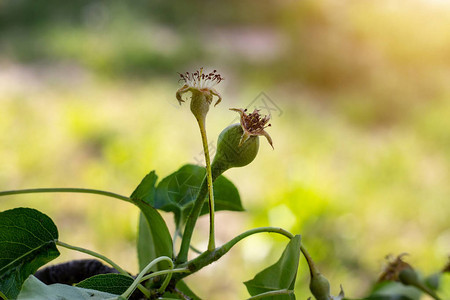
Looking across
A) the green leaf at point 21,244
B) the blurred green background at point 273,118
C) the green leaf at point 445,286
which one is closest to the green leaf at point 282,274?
the green leaf at point 21,244

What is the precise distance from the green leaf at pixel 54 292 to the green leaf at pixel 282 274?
0.11 meters

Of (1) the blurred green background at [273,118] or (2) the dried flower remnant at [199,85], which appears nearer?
(2) the dried flower remnant at [199,85]

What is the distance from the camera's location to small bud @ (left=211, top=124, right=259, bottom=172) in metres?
0.38

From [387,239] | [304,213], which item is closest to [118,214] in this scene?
[304,213]

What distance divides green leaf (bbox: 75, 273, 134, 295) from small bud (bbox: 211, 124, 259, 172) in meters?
0.10

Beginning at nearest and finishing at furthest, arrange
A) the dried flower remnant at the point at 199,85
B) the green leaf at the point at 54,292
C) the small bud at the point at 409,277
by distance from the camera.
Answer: the green leaf at the point at 54,292
the dried flower remnant at the point at 199,85
the small bud at the point at 409,277

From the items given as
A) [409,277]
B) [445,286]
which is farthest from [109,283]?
[445,286]

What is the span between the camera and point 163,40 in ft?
12.1

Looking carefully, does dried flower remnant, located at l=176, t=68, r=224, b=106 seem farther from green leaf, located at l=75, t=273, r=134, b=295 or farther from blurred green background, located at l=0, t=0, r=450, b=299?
blurred green background, located at l=0, t=0, r=450, b=299

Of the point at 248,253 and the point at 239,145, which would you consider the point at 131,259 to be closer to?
the point at 248,253

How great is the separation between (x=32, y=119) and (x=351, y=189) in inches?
57.8

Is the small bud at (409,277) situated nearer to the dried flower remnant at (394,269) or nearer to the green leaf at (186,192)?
the dried flower remnant at (394,269)

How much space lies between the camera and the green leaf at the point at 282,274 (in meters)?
0.35

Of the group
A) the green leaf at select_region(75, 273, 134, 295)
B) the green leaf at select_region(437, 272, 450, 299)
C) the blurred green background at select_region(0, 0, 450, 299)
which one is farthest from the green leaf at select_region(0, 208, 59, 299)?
the blurred green background at select_region(0, 0, 450, 299)
